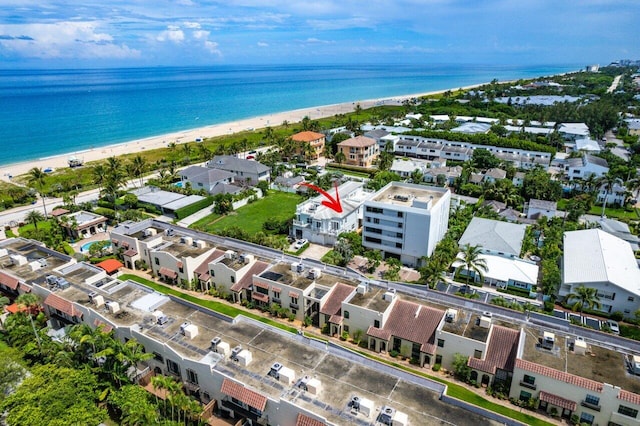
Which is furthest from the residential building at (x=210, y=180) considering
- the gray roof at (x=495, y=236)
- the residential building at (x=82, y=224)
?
the gray roof at (x=495, y=236)

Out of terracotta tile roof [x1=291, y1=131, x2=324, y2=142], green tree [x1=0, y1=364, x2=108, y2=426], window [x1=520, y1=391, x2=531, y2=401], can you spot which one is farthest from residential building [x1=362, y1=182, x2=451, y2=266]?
terracotta tile roof [x1=291, y1=131, x2=324, y2=142]

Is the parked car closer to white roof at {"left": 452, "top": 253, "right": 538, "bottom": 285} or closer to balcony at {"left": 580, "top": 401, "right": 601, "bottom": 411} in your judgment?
white roof at {"left": 452, "top": 253, "right": 538, "bottom": 285}

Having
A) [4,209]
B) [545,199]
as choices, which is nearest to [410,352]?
[545,199]

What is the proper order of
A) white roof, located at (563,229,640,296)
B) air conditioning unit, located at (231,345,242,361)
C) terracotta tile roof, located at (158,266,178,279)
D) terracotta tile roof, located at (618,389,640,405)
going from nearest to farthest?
terracotta tile roof, located at (618,389,640,405) < air conditioning unit, located at (231,345,242,361) < white roof, located at (563,229,640,296) < terracotta tile roof, located at (158,266,178,279)

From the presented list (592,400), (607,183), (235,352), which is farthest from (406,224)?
(607,183)

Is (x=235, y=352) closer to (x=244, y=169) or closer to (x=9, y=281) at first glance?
(x=9, y=281)

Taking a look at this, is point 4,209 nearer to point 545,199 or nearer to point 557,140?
point 545,199

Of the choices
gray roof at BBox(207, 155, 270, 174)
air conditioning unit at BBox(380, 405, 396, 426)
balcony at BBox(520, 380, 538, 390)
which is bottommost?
balcony at BBox(520, 380, 538, 390)
